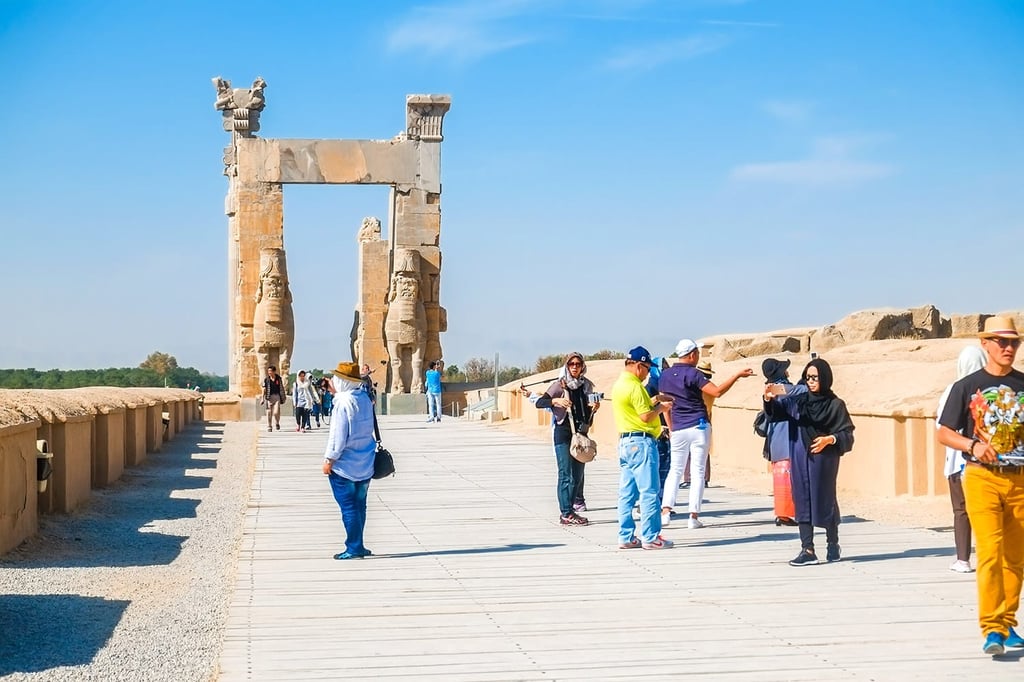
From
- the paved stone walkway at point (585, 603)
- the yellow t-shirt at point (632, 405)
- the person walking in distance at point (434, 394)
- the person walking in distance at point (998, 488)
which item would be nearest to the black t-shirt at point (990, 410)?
the person walking in distance at point (998, 488)

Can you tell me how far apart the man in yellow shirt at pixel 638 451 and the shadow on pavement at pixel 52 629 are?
359cm

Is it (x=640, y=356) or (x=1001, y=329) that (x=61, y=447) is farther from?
(x=1001, y=329)

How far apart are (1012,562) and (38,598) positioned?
5790 millimetres

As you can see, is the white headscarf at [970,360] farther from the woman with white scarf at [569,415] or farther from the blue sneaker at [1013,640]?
the woman with white scarf at [569,415]

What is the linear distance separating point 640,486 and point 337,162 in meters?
27.9

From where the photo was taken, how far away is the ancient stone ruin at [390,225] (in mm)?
35875

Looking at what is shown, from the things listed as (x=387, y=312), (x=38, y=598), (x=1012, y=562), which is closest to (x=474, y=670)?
(x=1012, y=562)

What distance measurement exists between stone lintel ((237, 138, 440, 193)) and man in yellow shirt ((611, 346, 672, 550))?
27.3 meters

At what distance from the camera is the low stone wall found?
34.0 ft

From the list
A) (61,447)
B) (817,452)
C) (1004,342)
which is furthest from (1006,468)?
(61,447)

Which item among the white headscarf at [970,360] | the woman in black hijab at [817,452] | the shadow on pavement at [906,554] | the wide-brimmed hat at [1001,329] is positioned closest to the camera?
the wide-brimmed hat at [1001,329]

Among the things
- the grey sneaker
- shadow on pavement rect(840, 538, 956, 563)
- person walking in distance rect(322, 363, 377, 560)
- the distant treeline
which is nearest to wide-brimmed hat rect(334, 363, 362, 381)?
person walking in distance rect(322, 363, 377, 560)

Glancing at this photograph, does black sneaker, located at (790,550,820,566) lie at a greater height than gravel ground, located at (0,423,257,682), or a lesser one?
greater

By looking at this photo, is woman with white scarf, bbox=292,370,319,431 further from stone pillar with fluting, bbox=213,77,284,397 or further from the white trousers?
the white trousers
